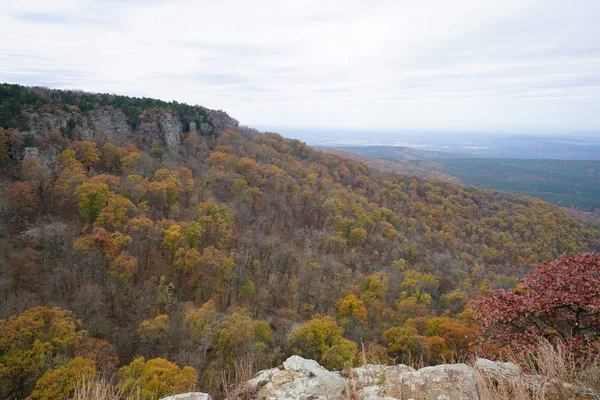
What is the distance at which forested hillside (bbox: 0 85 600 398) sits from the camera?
26.3 m

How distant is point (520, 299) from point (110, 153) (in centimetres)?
6248

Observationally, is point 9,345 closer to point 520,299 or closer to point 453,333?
point 520,299

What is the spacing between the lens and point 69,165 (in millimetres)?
47562

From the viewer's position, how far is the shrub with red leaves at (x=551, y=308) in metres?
8.31

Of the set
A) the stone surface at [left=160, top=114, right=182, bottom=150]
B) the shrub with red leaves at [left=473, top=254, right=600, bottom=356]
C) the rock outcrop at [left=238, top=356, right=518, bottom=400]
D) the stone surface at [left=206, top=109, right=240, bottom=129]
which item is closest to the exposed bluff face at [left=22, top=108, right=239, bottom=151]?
the stone surface at [left=160, top=114, right=182, bottom=150]

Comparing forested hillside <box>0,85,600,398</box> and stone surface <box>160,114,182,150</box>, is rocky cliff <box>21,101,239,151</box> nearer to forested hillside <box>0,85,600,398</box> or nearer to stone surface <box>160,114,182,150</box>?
stone surface <box>160,114,182,150</box>

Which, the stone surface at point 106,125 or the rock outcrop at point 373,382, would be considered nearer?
the rock outcrop at point 373,382

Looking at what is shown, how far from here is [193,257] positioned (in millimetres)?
38156

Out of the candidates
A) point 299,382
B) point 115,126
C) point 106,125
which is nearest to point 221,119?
point 115,126

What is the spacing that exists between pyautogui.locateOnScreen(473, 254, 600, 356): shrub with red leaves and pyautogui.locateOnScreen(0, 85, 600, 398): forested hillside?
1292mm

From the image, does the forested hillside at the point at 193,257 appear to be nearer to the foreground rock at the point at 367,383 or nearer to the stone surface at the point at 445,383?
the stone surface at the point at 445,383

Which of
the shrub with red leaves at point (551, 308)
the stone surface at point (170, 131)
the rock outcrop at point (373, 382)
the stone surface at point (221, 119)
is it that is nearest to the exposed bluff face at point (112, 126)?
the stone surface at point (170, 131)

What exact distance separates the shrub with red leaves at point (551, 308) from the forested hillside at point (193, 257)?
4.24ft

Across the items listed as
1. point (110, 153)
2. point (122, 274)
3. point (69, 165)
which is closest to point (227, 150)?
point (110, 153)
